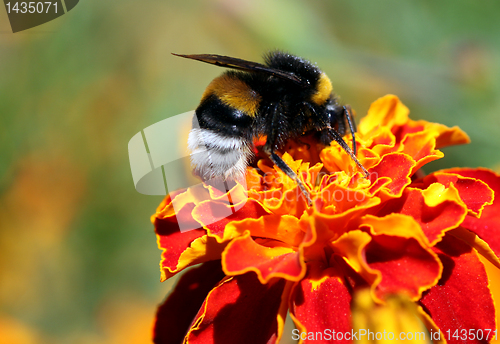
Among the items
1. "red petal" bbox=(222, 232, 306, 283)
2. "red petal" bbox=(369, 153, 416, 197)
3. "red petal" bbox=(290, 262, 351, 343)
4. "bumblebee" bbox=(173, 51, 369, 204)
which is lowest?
"red petal" bbox=(290, 262, 351, 343)

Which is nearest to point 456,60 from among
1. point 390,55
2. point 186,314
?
point 390,55

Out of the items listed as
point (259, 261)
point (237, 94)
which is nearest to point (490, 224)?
point (259, 261)

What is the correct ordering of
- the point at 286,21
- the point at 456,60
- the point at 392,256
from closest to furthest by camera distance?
the point at 392,256
the point at 456,60
the point at 286,21

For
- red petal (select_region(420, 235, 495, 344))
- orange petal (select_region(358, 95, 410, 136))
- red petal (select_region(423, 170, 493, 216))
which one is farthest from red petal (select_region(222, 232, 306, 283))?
orange petal (select_region(358, 95, 410, 136))

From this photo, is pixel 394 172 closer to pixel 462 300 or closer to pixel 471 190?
pixel 471 190

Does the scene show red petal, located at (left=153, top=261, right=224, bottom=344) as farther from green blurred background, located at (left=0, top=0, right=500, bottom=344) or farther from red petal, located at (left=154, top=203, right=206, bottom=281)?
green blurred background, located at (left=0, top=0, right=500, bottom=344)

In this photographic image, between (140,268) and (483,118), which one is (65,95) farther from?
(483,118)
